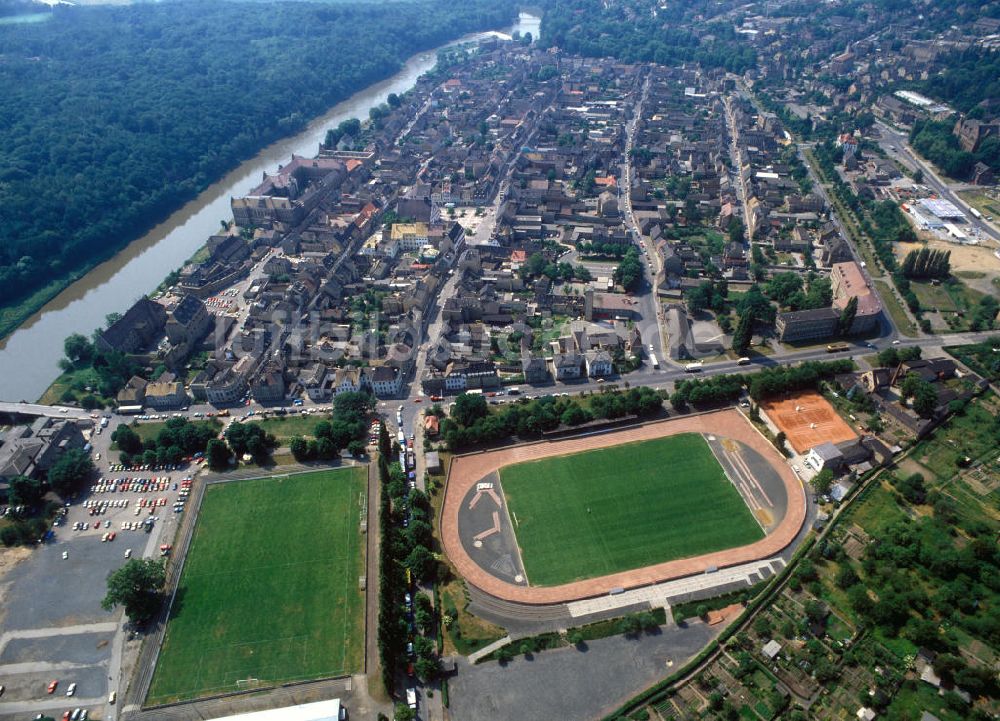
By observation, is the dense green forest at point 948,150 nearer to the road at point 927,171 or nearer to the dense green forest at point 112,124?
the road at point 927,171

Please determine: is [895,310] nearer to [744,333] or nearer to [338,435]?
[744,333]

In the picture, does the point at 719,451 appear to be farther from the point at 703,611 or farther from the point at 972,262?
the point at 972,262

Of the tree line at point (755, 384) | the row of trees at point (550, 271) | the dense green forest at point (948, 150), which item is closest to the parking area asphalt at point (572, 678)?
the tree line at point (755, 384)

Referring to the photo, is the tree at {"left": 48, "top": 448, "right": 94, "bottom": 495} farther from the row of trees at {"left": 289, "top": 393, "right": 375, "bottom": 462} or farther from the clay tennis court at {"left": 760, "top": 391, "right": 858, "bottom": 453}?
the clay tennis court at {"left": 760, "top": 391, "right": 858, "bottom": 453}

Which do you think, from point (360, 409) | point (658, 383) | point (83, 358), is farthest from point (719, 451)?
point (83, 358)

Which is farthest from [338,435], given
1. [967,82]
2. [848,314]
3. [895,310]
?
[967,82]

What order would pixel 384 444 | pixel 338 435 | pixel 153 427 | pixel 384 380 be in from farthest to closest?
pixel 384 380 < pixel 153 427 < pixel 338 435 < pixel 384 444
